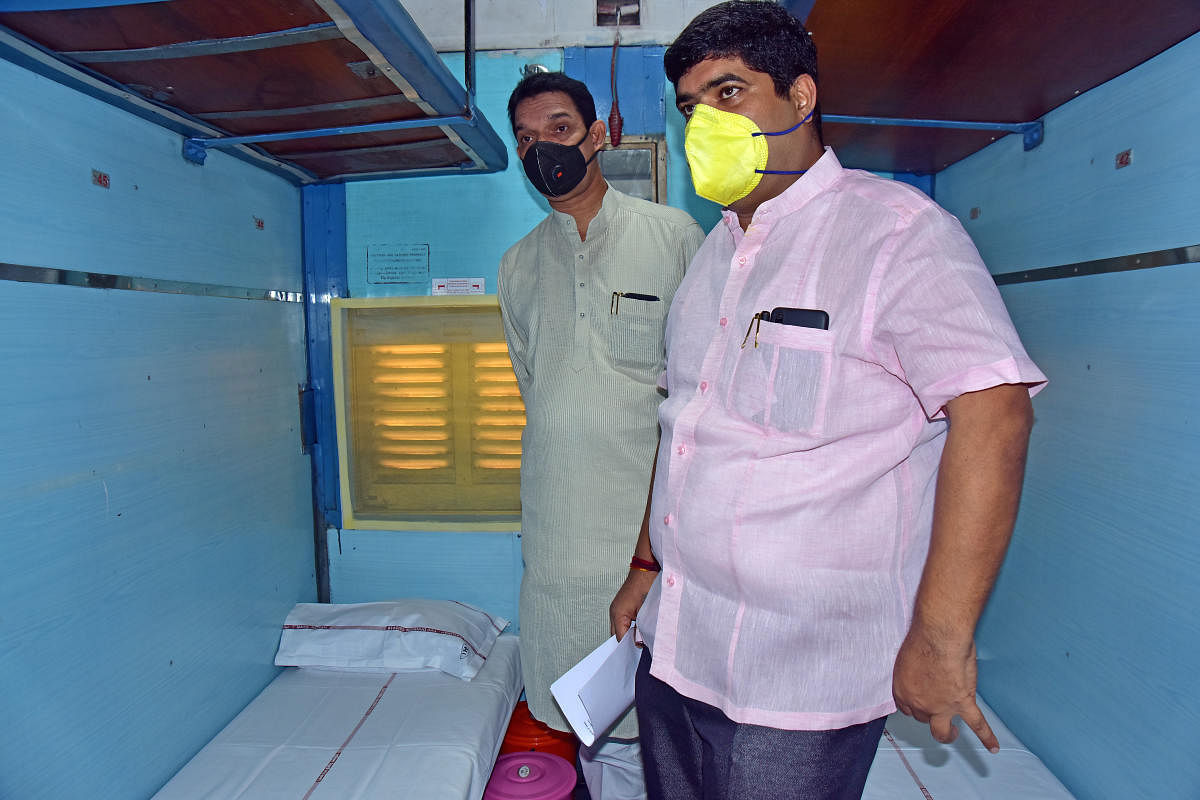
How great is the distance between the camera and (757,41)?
113 centimetres

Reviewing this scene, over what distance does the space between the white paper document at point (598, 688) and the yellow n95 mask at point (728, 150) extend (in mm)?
963

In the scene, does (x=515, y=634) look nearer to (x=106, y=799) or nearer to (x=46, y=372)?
(x=106, y=799)

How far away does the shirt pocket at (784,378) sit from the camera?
100cm

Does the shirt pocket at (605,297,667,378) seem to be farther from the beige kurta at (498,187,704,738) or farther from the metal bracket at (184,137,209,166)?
the metal bracket at (184,137,209,166)

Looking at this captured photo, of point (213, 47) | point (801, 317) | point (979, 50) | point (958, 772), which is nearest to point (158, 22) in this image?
point (213, 47)

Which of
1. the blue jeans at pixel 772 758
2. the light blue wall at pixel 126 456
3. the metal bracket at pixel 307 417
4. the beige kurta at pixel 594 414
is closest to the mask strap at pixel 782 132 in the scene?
the beige kurta at pixel 594 414

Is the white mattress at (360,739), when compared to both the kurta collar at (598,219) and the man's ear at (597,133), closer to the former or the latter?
the kurta collar at (598,219)

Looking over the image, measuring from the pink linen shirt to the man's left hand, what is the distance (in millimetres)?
69

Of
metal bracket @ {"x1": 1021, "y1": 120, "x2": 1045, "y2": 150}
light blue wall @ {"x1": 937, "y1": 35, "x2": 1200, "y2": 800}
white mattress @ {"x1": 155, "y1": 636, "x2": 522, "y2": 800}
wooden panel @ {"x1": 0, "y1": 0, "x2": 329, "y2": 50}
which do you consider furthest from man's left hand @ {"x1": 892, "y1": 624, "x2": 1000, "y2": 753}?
metal bracket @ {"x1": 1021, "y1": 120, "x2": 1045, "y2": 150}

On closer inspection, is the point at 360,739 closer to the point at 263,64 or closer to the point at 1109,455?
the point at 263,64

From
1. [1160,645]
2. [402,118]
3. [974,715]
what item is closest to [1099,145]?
[1160,645]

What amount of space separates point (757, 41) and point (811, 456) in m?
0.72

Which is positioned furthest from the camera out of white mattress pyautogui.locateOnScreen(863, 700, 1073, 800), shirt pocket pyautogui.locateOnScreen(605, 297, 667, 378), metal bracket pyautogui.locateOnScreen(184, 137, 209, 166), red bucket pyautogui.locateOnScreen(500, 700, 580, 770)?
red bucket pyautogui.locateOnScreen(500, 700, 580, 770)

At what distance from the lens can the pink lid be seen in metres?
2.00
